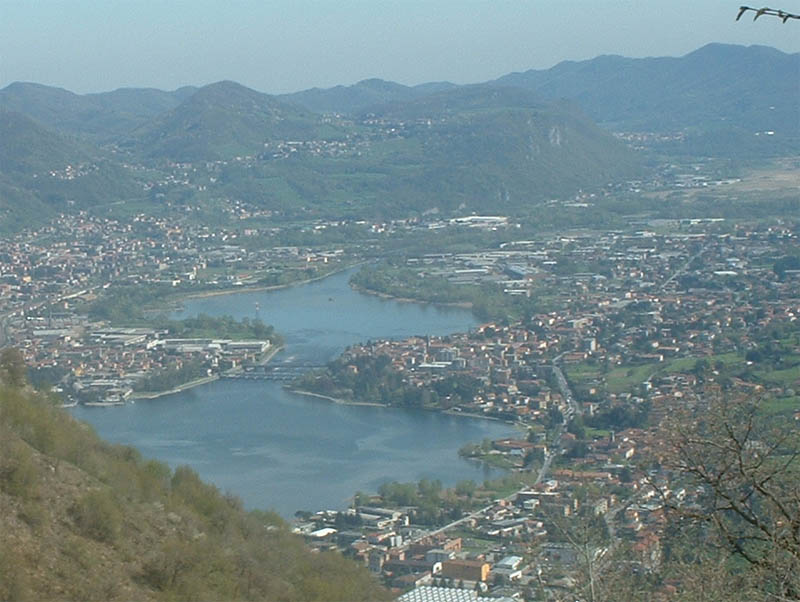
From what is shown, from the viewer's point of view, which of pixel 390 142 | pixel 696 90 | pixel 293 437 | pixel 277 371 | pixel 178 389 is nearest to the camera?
pixel 293 437

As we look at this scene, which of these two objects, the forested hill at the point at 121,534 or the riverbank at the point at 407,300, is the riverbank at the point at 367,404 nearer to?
the riverbank at the point at 407,300

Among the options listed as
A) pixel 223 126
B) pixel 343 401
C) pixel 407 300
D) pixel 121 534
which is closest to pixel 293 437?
pixel 343 401

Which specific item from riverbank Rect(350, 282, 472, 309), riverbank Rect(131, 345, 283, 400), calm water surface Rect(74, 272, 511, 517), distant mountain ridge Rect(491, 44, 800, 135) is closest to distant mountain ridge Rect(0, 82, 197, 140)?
distant mountain ridge Rect(491, 44, 800, 135)

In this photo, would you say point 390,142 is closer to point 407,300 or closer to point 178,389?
point 407,300

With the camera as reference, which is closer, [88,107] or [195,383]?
[195,383]

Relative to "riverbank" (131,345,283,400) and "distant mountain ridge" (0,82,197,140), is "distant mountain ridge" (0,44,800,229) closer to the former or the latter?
"distant mountain ridge" (0,82,197,140)

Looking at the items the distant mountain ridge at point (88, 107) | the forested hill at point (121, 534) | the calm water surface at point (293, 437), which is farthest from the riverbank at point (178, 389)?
the distant mountain ridge at point (88, 107)

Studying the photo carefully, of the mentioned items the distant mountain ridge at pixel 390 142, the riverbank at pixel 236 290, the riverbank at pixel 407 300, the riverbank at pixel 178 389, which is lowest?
the riverbank at pixel 236 290
